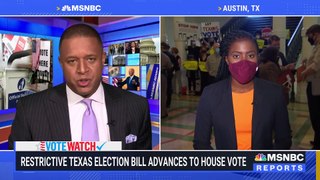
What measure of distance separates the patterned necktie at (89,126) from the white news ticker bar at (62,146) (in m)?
0.03

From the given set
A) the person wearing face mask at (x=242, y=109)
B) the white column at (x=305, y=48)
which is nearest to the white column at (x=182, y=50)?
the person wearing face mask at (x=242, y=109)

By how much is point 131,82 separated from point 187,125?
0.41 meters

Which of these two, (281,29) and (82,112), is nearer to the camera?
(281,29)

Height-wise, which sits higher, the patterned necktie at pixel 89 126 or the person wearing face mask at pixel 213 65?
the person wearing face mask at pixel 213 65

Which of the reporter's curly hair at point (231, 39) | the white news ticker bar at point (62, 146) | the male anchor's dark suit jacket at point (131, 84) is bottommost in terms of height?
the white news ticker bar at point (62, 146)

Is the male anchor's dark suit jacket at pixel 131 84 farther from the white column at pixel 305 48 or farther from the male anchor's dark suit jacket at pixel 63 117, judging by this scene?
the white column at pixel 305 48

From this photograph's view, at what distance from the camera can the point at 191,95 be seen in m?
2.00

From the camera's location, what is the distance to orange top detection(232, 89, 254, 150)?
200 centimetres

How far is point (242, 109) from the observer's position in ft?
6.63

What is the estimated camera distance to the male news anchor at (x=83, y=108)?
1974mm
